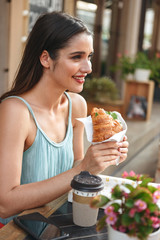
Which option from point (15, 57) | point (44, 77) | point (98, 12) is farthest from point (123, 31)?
point (44, 77)

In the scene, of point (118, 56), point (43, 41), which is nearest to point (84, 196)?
point (43, 41)

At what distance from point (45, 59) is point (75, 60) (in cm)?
16

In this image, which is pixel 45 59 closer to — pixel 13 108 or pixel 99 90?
pixel 13 108

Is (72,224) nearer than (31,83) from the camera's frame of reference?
Yes

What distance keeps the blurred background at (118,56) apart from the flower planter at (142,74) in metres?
0.02

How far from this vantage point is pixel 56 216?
1.29 metres

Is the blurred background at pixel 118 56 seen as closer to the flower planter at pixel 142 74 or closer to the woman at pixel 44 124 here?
the flower planter at pixel 142 74

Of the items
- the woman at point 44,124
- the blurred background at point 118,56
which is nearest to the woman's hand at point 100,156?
the woman at point 44,124

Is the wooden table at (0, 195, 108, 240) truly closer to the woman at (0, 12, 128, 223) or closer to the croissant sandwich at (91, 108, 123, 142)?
the woman at (0, 12, 128, 223)

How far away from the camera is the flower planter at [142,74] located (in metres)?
6.34

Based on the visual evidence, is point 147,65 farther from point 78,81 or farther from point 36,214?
point 36,214

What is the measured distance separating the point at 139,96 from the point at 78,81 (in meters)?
4.94

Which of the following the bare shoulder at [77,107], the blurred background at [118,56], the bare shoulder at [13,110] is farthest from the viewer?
the blurred background at [118,56]

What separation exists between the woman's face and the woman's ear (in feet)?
0.13
